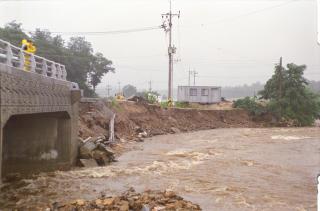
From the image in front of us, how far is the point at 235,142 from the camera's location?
101ft

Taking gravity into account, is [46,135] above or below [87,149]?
above

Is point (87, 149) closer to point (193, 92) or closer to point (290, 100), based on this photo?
point (290, 100)

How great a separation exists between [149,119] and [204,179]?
22.3m

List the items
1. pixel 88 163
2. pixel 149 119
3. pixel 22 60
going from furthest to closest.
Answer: pixel 149 119 < pixel 88 163 < pixel 22 60

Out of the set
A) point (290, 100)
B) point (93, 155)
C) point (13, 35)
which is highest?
point (13, 35)

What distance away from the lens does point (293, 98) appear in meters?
47.2

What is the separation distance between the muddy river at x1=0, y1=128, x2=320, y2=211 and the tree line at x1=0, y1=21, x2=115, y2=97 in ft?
95.9

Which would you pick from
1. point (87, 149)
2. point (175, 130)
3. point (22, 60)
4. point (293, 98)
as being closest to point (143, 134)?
point (175, 130)

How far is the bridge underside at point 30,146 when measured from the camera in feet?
56.5

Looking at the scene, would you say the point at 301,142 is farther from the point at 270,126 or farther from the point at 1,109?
the point at 1,109

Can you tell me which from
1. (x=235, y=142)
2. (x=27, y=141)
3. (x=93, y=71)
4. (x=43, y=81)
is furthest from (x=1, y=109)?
(x=93, y=71)

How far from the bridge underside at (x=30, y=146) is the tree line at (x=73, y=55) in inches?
1258

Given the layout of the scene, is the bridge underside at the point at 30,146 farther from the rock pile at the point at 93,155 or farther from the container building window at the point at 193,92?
the container building window at the point at 193,92

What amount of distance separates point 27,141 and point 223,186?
30.4ft
